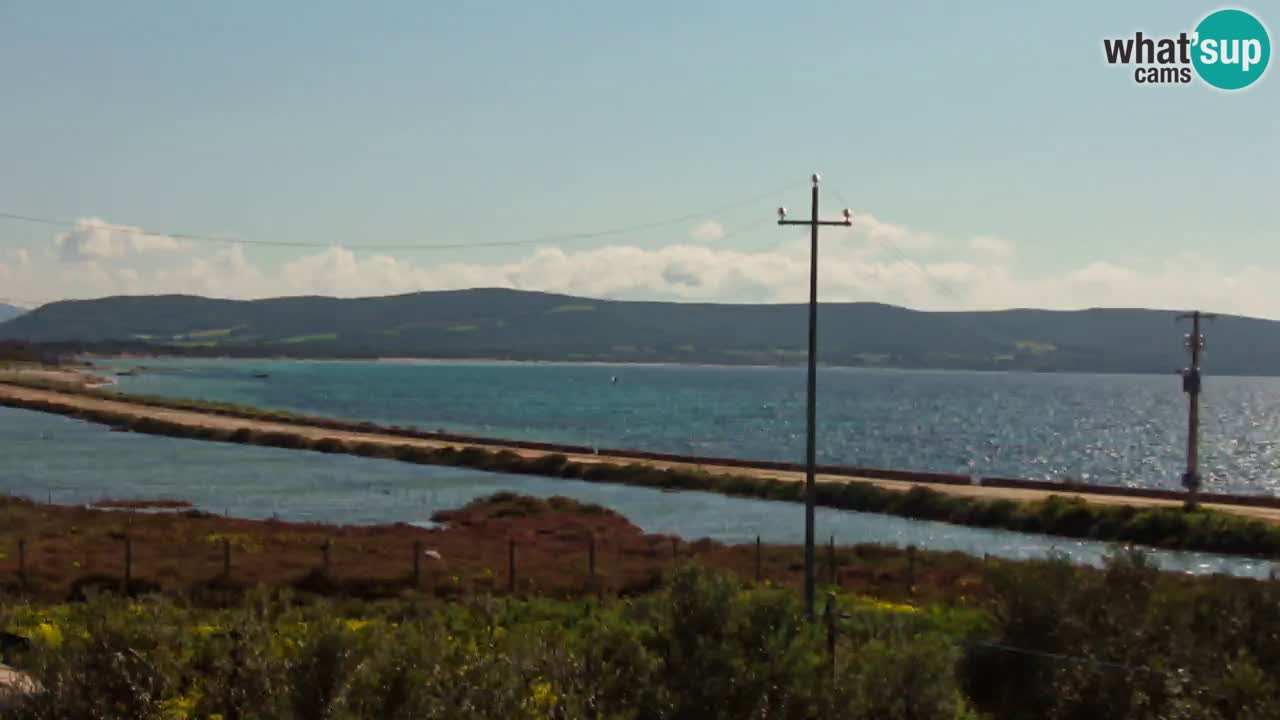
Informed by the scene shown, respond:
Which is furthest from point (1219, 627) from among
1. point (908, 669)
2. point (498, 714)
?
point (498, 714)

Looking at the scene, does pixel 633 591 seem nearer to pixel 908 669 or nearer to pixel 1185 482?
pixel 908 669

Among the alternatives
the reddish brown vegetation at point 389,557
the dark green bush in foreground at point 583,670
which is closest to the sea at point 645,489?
the reddish brown vegetation at point 389,557

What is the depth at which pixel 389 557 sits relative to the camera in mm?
52531

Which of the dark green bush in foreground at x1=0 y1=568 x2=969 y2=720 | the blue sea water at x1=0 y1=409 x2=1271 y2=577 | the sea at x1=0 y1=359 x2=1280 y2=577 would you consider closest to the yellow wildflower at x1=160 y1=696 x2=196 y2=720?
the dark green bush in foreground at x1=0 y1=568 x2=969 y2=720

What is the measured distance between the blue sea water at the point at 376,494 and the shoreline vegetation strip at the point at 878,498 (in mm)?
1720

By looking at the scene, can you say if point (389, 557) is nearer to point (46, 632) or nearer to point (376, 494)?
point (46, 632)

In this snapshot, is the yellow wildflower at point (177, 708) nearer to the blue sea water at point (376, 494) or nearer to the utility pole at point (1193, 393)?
the blue sea water at point (376, 494)

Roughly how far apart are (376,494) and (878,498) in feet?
116

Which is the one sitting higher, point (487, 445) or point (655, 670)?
point (655, 670)

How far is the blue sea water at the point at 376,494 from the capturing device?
2746 inches

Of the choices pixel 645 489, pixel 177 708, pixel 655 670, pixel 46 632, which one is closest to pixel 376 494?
pixel 645 489

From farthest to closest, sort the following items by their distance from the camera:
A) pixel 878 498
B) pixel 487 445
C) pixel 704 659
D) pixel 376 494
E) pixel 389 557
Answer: pixel 487 445
pixel 376 494
pixel 878 498
pixel 389 557
pixel 704 659

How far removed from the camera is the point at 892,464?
127 metres

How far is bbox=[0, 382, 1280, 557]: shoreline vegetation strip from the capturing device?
216 ft
